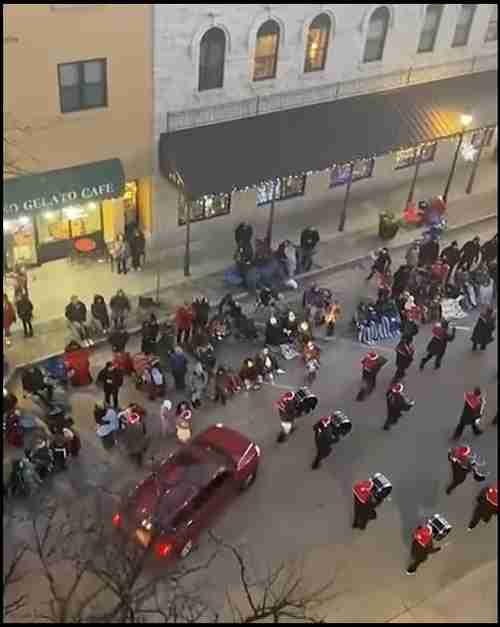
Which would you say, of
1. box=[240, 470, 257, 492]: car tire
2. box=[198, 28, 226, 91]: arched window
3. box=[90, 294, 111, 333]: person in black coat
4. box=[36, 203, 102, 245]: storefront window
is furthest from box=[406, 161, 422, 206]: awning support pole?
box=[240, 470, 257, 492]: car tire

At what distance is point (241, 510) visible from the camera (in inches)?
611

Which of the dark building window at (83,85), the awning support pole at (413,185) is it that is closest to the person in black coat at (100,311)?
the dark building window at (83,85)

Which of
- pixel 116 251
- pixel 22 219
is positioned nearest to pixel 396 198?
pixel 116 251

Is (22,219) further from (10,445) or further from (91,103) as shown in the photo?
(10,445)

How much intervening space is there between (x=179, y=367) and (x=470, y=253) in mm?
8801

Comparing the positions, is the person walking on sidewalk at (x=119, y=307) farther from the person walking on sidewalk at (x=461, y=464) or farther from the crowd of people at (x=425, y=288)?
the person walking on sidewalk at (x=461, y=464)

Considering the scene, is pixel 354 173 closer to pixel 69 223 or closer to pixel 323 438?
pixel 69 223

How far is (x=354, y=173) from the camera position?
2445 cm

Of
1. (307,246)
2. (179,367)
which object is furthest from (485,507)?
(307,246)

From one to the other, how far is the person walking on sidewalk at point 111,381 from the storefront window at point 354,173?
417 inches

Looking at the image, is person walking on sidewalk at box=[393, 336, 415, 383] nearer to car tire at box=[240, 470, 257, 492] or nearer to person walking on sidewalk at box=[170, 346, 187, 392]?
car tire at box=[240, 470, 257, 492]

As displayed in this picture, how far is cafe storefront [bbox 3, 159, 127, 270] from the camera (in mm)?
18484

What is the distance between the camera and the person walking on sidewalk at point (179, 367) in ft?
55.6

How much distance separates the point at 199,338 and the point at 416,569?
6.91m
